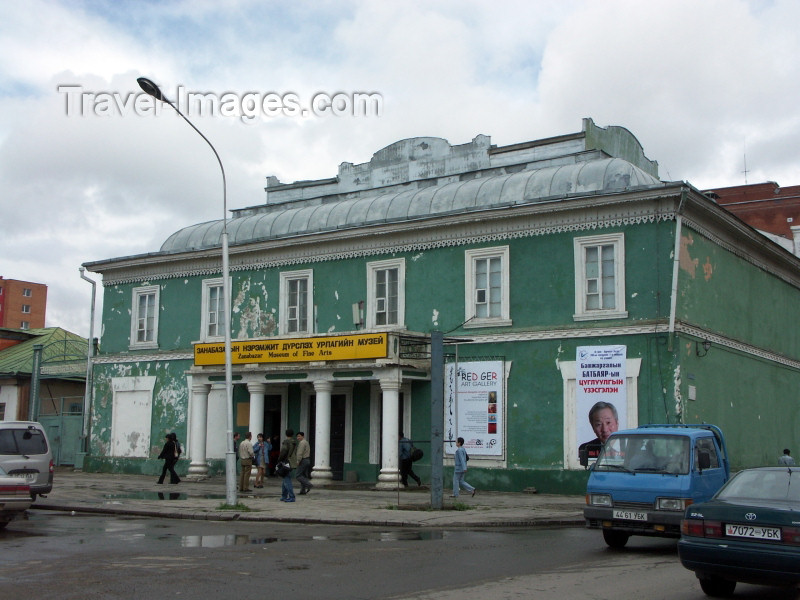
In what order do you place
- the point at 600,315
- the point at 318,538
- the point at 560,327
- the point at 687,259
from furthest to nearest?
the point at 560,327
the point at 600,315
the point at 687,259
the point at 318,538

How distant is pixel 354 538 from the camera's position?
1473 centimetres

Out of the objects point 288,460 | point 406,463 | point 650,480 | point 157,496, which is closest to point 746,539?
point 650,480

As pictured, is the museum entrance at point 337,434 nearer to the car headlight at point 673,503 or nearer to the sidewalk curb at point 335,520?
the sidewalk curb at point 335,520

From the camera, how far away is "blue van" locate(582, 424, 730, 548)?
43.3 ft

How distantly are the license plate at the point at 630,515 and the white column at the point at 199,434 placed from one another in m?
18.4

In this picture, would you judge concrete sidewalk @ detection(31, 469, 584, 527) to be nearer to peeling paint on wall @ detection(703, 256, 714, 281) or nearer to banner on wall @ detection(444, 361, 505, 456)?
banner on wall @ detection(444, 361, 505, 456)

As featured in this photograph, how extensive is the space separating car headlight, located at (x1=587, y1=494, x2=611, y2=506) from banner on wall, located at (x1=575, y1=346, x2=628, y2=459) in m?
9.48

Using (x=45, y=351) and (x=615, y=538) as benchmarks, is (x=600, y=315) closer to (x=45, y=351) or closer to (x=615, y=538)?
(x=615, y=538)

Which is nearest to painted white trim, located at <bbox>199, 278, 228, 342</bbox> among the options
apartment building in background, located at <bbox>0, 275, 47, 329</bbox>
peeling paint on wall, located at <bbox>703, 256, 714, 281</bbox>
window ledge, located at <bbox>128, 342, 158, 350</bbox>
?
window ledge, located at <bbox>128, 342, 158, 350</bbox>

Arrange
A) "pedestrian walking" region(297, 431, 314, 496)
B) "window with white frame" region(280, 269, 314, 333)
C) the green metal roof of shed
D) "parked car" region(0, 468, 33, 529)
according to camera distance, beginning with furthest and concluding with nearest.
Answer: the green metal roof of shed, "window with white frame" region(280, 269, 314, 333), "pedestrian walking" region(297, 431, 314, 496), "parked car" region(0, 468, 33, 529)

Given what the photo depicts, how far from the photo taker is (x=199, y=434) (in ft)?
95.7

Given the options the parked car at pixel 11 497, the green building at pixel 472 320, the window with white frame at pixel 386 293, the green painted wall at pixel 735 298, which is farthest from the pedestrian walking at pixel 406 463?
the parked car at pixel 11 497

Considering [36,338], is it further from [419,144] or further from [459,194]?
[459,194]

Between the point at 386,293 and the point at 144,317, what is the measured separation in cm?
1011
